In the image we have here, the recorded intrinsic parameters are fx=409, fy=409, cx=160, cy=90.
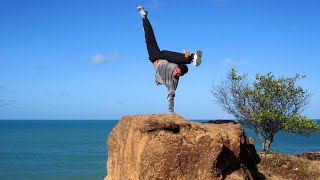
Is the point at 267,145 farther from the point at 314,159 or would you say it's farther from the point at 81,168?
the point at 81,168

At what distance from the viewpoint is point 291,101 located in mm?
22984

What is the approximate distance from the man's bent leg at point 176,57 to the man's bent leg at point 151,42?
188mm

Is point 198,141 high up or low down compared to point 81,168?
up

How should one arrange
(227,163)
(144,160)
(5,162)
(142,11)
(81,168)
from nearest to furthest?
(144,160) < (227,163) < (142,11) < (81,168) < (5,162)

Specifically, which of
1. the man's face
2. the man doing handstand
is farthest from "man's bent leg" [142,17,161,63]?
the man's face

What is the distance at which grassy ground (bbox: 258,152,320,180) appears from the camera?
18375mm

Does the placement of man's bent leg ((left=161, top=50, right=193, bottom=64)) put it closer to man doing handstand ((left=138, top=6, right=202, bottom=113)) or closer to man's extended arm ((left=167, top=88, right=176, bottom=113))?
man doing handstand ((left=138, top=6, right=202, bottom=113))

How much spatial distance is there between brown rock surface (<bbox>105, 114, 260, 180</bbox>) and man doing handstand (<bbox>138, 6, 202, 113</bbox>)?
0.95 m

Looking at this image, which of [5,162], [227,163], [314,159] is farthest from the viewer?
[5,162]

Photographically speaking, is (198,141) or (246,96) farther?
(246,96)

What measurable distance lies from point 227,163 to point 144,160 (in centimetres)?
229

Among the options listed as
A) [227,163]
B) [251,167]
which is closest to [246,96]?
[251,167]

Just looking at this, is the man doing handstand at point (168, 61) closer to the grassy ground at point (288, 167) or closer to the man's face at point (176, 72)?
the man's face at point (176, 72)

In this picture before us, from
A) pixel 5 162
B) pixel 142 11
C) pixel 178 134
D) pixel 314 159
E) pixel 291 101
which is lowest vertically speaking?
pixel 5 162
